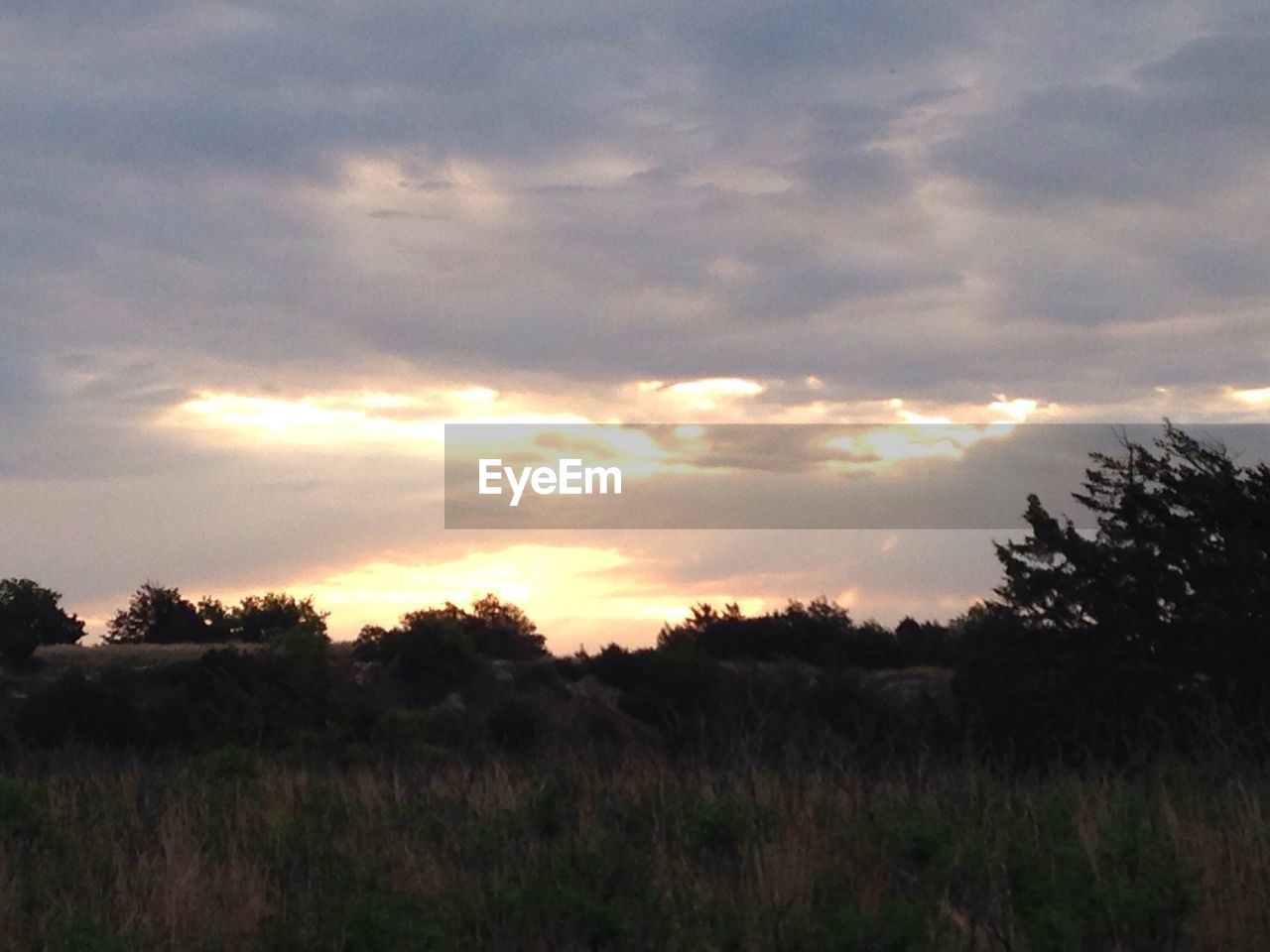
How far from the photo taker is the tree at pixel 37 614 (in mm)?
68750

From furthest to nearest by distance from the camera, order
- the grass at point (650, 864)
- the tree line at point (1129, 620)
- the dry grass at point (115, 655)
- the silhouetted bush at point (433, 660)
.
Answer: the dry grass at point (115, 655) < the silhouetted bush at point (433, 660) < the tree line at point (1129, 620) < the grass at point (650, 864)

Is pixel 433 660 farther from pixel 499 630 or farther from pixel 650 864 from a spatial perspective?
pixel 650 864

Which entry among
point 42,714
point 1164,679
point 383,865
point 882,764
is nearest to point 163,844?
point 383,865

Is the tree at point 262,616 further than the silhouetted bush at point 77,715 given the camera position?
Yes

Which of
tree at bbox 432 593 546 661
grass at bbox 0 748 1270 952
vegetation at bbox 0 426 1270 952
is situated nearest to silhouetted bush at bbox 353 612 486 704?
tree at bbox 432 593 546 661

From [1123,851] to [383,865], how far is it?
4.40 m

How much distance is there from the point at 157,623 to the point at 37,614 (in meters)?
5.77

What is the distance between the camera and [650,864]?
27.1ft

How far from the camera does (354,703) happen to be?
28688mm

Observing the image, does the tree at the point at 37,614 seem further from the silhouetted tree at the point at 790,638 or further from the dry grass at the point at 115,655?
the silhouetted tree at the point at 790,638

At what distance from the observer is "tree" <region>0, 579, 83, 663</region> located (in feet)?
226

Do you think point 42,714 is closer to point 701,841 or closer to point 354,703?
point 354,703

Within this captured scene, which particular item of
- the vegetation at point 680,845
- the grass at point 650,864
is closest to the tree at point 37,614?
the vegetation at point 680,845

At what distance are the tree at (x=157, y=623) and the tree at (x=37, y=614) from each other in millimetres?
2082
